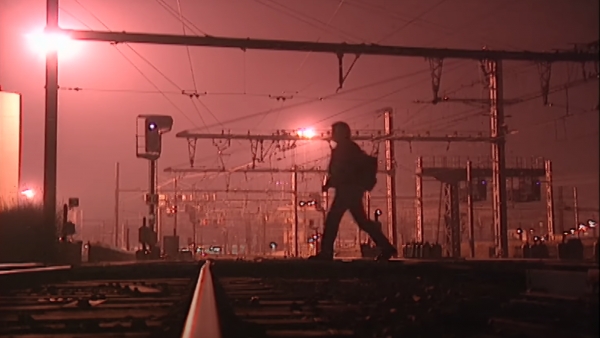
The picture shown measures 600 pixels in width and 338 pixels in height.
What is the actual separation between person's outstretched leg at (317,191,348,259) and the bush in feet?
35.3

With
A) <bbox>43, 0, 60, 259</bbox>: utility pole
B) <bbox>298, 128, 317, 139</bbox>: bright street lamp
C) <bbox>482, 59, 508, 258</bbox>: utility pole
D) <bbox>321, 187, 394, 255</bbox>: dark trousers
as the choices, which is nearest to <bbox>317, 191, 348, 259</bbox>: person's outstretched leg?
<bbox>321, 187, 394, 255</bbox>: dark trousers

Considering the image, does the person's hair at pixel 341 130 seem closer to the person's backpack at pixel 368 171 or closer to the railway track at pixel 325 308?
the person's backpack at pixel 368 171

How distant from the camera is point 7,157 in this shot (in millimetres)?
35188

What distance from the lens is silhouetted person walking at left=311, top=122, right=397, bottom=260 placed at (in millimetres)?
10882

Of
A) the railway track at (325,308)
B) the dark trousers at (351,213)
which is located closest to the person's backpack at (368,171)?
the dark trousers at (351,213)

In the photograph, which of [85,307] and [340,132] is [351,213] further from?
[85,307]

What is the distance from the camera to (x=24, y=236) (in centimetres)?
2431

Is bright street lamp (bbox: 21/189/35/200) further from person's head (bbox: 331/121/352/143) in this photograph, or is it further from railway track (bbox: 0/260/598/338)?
person's head (bbox: 331/121/352/143)

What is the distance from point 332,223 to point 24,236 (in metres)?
15.5

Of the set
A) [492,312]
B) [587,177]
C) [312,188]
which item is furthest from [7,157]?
[312,188]

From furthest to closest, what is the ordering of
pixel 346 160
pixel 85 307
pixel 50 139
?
pixel 50 139 < pixel 346 160 < pixel 85 307

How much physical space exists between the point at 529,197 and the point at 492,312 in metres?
42.9

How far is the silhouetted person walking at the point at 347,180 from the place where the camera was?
35.7 ft

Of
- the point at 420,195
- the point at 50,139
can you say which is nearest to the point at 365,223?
the point at 50,139
